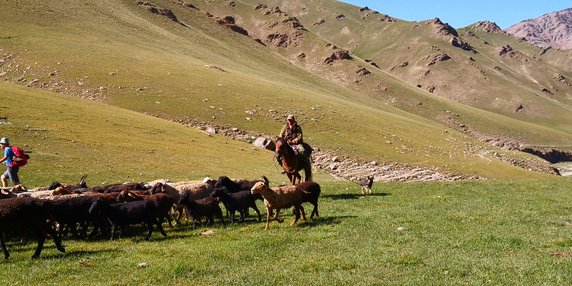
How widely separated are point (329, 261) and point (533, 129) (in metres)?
166

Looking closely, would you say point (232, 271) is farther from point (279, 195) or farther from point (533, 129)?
point (533, 129)

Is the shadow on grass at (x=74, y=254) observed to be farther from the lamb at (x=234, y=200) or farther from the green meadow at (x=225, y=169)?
the lamb at (x=234, y=200)

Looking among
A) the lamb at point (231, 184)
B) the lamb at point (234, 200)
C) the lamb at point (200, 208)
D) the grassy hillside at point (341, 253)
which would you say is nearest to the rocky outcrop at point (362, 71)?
the lamb at point (231, 184)

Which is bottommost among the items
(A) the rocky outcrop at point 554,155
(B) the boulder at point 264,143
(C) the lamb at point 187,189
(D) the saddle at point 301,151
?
(A) the rocky outcrop at point 554,155

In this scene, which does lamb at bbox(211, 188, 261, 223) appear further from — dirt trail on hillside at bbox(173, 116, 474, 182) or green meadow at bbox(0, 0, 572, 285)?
dirt trail on hillside at bbox(173, 116, 474, 182)

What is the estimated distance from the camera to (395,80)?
17488 cm

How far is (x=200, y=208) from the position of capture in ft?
55.4

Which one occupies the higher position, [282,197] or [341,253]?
[282,197]

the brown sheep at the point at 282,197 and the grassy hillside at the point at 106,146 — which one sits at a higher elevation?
the brown sheep at the point at 282,197

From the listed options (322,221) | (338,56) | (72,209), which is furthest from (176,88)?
(338,56)

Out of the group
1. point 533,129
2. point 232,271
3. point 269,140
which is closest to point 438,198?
point 232,271

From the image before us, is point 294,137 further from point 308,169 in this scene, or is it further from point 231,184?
point 231,184

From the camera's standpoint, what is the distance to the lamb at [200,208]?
54.5 ft

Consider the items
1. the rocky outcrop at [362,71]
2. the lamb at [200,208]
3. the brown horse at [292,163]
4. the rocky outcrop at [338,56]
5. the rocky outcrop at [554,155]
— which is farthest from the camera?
the rocky outcrop at [338,56]
